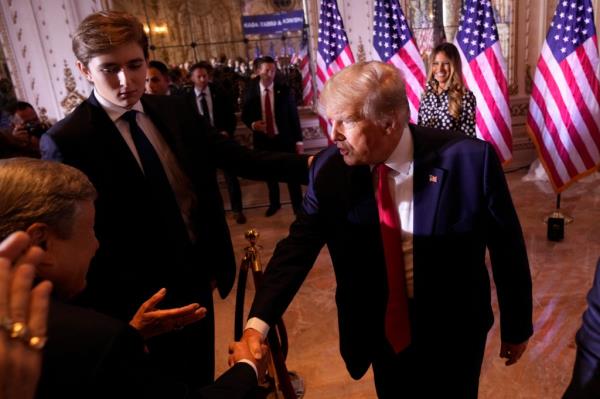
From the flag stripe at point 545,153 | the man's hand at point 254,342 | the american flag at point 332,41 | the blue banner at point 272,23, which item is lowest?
the flag stripe at point 545,153

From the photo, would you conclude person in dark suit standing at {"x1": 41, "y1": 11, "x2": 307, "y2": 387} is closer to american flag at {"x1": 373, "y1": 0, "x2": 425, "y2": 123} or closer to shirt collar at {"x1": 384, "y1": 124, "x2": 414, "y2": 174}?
shirt collar at {"x1": 384, "y1": 124, "x2": 414, "y2": 174}

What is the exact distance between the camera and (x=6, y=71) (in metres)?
6.24

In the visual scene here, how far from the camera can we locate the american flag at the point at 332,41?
228 inches

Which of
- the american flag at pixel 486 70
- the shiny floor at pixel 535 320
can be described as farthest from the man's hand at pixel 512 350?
the american flag at pixel 486 70

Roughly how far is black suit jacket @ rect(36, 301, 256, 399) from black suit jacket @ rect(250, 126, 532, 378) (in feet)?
2.51

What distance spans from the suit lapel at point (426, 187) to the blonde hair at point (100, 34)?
107 cm

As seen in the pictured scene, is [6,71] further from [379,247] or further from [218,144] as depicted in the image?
[379,247]

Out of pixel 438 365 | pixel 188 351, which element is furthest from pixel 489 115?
pixel 188 351

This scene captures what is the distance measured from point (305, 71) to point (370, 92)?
609cm

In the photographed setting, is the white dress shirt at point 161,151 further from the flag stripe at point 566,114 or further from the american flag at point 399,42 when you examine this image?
the flag stripe at point 566,114

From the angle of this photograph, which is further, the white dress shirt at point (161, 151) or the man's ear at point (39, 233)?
the white dress shirt at point (161, 151)

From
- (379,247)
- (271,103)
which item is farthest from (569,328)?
(271,103)

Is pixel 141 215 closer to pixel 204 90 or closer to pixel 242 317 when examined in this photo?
pixel 242 317

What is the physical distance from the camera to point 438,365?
177cm
